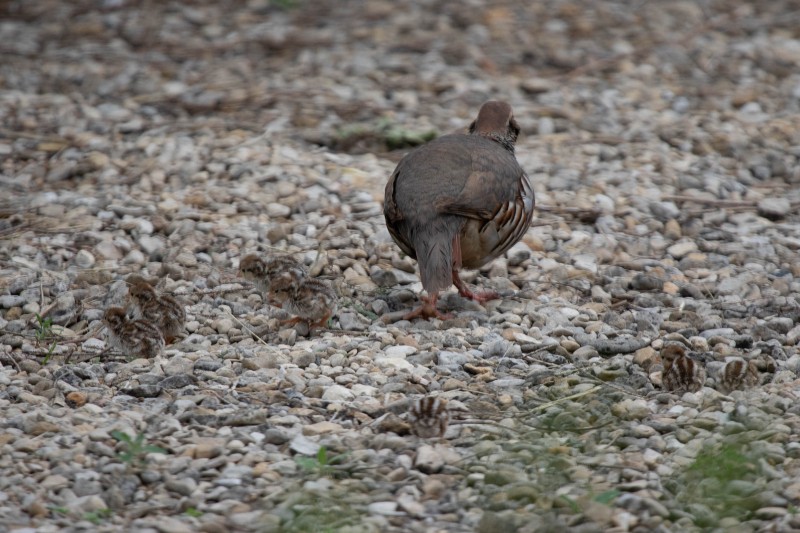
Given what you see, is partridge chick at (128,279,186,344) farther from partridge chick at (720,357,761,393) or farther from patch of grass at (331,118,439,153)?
patch of grass at (331,118,439,153)

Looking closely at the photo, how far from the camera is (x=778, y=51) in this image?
35.3 ft

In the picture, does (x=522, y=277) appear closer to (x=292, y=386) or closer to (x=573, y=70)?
(x=292, y=386)

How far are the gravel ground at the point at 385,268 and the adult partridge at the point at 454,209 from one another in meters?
0.31

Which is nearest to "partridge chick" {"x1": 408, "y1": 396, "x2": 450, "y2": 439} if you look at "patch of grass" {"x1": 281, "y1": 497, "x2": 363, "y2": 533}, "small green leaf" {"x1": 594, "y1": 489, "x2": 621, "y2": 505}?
"patch of grass" {"x1": 281, "y1": 497, "x2": 363, "y2": 533}

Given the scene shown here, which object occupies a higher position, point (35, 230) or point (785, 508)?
point (785, 508)

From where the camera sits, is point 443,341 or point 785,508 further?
point 443,341

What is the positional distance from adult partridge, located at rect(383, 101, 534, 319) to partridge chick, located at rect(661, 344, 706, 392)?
120 centimetres

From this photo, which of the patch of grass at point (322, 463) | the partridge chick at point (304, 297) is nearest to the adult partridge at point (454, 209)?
the partridge chick at point (304, 297)

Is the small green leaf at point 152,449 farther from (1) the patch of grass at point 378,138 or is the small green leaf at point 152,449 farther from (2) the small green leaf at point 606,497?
(1) the patch of grass at point 378,138

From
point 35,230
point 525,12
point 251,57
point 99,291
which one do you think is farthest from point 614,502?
point 525,12

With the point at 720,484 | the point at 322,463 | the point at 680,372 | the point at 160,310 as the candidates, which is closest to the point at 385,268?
the point at 160,310

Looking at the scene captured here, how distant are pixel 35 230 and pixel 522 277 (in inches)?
115

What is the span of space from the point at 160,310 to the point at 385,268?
1633 millimetres

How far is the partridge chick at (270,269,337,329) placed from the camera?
578 cm
